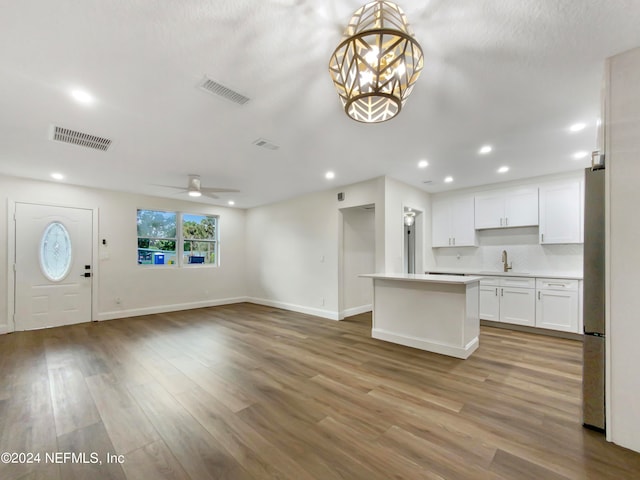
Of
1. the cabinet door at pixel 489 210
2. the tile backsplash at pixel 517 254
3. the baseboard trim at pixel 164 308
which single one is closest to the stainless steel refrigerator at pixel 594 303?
the cabinet door at pixel 489 210

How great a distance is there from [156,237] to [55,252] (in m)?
1.70

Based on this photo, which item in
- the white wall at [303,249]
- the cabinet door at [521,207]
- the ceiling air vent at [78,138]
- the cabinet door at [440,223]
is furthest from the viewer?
the cabinet door at [440,223]

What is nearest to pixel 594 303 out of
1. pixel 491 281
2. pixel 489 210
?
pixel 491 281

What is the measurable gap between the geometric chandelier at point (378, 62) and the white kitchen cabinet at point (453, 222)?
4781 mm

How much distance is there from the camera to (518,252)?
524 cm

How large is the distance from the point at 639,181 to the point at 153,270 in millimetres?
7351

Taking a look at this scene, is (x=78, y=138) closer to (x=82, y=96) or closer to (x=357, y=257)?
(x=82, y=96)

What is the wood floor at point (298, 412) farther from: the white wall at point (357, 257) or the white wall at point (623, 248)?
the white wall at point (357, 257)

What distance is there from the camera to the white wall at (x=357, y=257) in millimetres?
5656

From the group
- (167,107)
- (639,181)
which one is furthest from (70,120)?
(639,181)

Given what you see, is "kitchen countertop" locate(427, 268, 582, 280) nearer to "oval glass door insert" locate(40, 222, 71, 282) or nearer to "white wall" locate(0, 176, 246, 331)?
"white wall" locate(0, 176, 246, 331)

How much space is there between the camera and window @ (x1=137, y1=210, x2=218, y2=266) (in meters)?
6.20

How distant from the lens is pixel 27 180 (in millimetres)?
4863

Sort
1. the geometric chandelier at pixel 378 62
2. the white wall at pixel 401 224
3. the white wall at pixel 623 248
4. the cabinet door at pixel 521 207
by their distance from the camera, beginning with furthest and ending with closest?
the cabinet door at pixel 521 207
the white wall at pixel 401 224
the white wall at pixel 623 248
the geometric chandelier at pixel 378 62
